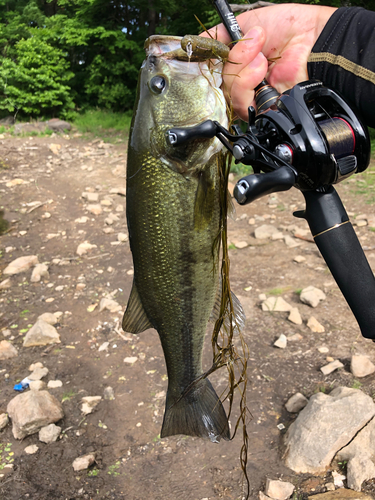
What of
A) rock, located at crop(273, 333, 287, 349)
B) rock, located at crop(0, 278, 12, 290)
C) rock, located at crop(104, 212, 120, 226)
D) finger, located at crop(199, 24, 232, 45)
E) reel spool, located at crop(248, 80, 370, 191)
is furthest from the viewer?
rock, located at crop(104, 212, 120, 226)

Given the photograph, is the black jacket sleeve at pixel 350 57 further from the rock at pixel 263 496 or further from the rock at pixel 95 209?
the rock at pixel 95 209

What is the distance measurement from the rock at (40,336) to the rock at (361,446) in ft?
9.97

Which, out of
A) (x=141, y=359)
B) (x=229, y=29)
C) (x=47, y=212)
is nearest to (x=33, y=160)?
(x=47, y=212)

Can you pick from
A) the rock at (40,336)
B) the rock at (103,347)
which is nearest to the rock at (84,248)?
the rock at (40,336)

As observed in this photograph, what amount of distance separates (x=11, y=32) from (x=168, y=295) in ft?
65.2

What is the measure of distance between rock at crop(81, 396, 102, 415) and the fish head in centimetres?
285

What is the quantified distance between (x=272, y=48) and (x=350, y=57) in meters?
0.60

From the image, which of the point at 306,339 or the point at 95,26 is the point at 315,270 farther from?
the point at 95,26

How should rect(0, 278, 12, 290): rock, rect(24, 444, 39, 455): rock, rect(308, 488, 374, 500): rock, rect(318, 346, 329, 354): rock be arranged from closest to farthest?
rect(308, 488, 374, 500): rock → rect(24, 444, 39, 455): rock → rect(318, 346, 329, 354): rock → rect(0, 278, 12, 290): rock

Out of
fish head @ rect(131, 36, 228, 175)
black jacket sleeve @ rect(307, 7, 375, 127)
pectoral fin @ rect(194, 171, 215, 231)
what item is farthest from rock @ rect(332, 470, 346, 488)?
fish head @ rect(131, 36, 228, 175)

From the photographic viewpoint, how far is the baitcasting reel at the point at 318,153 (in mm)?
1544

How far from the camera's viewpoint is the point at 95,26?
16.1 meters

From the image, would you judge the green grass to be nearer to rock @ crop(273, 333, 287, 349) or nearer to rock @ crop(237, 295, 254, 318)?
rock @ crop(237, 295, 254, 318)

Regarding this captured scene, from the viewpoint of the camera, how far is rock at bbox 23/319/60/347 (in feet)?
14.6
